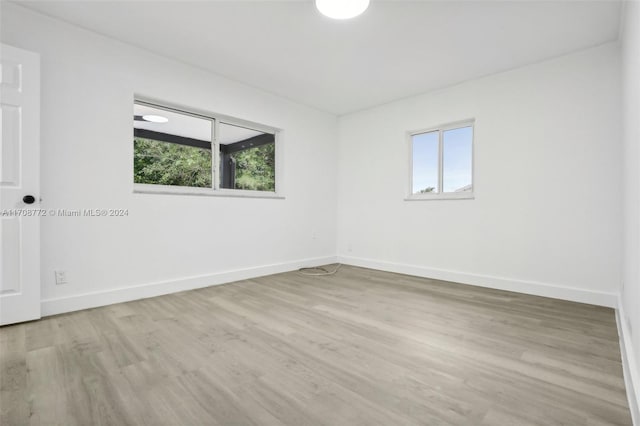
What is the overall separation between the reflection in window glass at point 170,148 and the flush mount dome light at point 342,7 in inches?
81.5

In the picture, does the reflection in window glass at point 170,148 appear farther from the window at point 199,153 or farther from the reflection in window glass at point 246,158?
the reflection in window glass at point 246,158

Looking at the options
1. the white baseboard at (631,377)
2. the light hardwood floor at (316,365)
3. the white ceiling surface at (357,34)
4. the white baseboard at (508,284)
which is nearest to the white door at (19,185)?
the light hardwood floor at (316,365)

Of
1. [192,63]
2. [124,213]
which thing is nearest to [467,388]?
[124,213]

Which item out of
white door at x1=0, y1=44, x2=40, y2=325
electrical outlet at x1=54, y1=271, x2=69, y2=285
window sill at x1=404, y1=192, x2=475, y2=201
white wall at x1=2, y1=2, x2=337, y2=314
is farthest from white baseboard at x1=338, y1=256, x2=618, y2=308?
white door at x1=0, y1=44, x2=40, y2=325

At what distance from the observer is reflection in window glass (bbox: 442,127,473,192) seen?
3939mm

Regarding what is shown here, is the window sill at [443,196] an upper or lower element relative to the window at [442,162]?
lower

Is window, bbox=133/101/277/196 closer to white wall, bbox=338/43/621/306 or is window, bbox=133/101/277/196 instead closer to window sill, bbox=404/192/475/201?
white wall, bbox=338/43/621/306

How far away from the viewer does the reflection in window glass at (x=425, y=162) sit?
425 centimetres

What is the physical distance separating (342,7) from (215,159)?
2.25 meters

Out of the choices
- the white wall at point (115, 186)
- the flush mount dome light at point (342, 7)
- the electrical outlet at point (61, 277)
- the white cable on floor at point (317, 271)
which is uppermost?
the flush mount dome light at point (342, 7)

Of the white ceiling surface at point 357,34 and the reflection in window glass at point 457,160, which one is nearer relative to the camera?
the white ceiling surface at point 357,34

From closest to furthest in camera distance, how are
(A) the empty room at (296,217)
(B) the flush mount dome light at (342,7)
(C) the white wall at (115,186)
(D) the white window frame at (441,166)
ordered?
(A) the empty room at (296,217)
(B) the flush mount dome light at (342,7)
(C) the white wall at (115,186)
(D) the white window frame at (441,166)

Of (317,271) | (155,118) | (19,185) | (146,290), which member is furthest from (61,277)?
(317,271)

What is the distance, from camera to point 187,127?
361cm
